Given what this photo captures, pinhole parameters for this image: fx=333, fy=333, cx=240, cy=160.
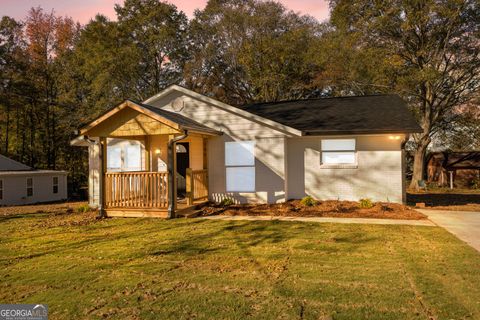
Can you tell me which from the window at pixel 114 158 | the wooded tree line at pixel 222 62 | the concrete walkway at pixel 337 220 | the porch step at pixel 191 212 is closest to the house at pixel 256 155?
the porch step at pixel 191 212

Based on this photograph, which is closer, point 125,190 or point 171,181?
point 171,181

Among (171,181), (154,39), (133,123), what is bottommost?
(171,181)

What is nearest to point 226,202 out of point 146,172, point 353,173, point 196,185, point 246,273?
point 196,185

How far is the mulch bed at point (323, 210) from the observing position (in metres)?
9.91

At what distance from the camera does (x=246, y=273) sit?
5.03 meters

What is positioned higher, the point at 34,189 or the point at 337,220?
the point at 34,189

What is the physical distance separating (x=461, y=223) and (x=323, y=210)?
3.69 meters

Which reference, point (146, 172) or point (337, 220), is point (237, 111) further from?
point (337, 220)

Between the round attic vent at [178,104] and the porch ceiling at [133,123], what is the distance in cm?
293

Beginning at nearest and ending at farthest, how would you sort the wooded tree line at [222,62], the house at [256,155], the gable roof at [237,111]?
1. the house at [256,155]
2. the gable roof at [237,111]
3. the wooded tree line at [222,62]

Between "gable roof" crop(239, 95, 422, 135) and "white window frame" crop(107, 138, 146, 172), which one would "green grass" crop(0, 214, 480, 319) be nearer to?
"gable roof" crop(239, 95, 422, 135)

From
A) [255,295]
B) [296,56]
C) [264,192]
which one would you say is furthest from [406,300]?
[296,56]

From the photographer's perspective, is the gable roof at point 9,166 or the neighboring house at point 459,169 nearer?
the gable roof at point 9,166

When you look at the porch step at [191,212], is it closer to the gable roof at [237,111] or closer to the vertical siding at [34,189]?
the gable roof at [237,111]
